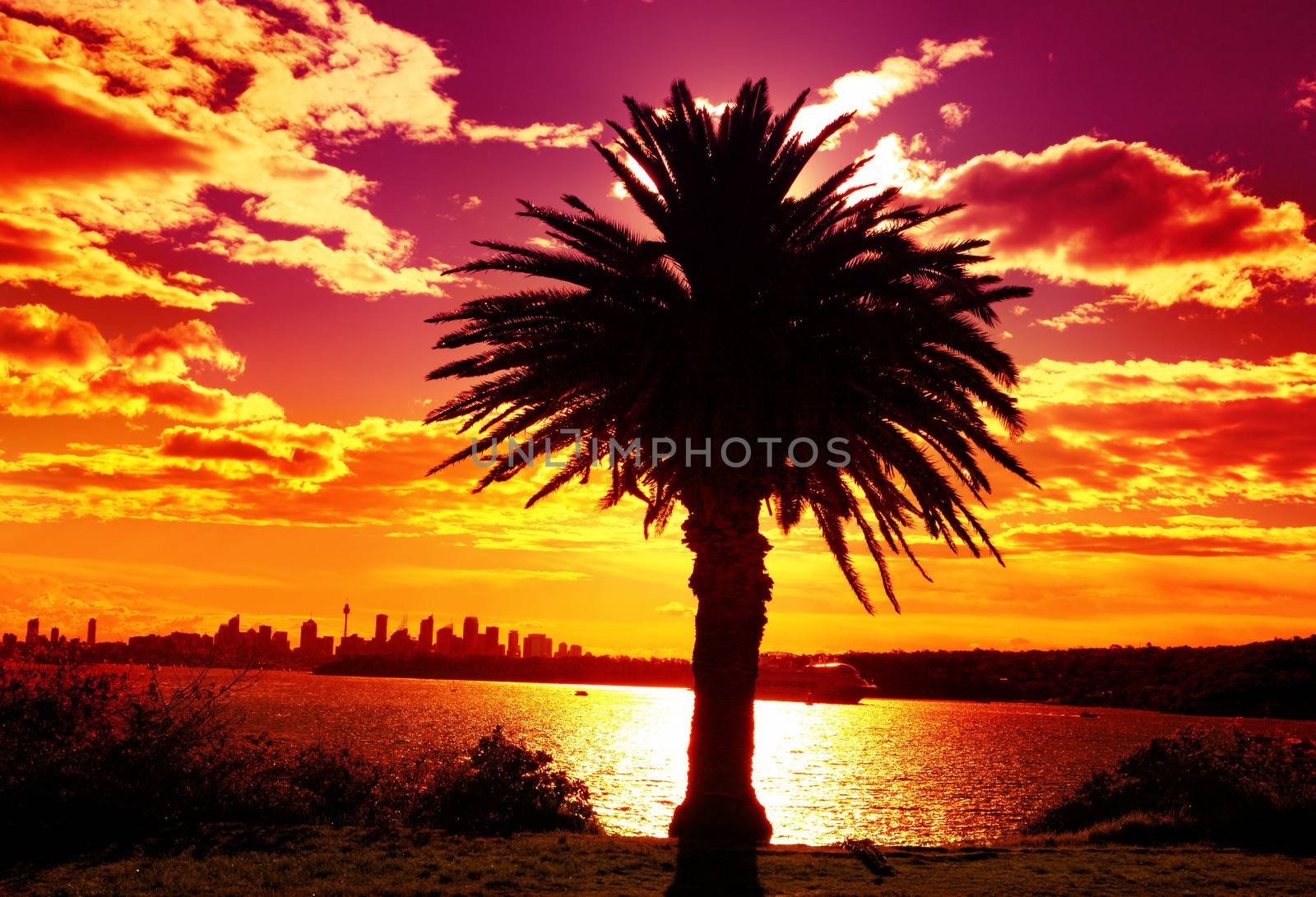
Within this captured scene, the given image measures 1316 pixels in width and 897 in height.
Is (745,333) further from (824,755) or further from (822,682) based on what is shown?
(822,682)

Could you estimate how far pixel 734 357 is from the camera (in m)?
15.9

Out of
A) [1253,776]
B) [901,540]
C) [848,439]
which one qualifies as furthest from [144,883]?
[1253,776]

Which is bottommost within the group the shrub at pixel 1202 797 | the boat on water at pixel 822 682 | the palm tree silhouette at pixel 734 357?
the boat on water at pixel 822 682

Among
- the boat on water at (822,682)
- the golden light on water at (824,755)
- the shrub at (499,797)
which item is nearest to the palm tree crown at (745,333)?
the shrub at (499,797)

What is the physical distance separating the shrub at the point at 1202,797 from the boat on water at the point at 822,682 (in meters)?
159

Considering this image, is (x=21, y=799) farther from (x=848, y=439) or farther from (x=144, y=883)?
(x=848, y=439)

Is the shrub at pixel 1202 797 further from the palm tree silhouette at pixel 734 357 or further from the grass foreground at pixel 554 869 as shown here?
the palm tree silhouette at pixel 734 357

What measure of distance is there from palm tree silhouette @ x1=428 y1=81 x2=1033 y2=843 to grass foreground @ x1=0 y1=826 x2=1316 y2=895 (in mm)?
3276

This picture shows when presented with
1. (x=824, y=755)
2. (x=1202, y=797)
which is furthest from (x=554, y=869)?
(x=824, y=755)

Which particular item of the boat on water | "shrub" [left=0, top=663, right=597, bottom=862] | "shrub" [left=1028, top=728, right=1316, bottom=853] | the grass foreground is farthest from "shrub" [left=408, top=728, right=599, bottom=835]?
the boat on water

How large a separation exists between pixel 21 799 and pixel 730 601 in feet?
35.4

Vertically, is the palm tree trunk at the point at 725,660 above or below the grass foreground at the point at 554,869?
above

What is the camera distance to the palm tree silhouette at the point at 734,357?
15.8 meters

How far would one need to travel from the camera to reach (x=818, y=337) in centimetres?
1633
